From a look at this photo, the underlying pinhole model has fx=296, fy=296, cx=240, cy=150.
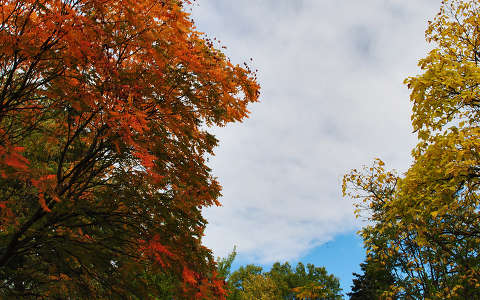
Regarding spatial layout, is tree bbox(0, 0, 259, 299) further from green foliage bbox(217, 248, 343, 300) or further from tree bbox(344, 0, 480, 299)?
green foliage bbox(217, 248, 343, 300)

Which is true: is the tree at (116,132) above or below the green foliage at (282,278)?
below

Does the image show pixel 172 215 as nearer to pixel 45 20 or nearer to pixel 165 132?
pixel 165 132

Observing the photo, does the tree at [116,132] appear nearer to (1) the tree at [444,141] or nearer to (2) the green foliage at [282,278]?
(1) the tree at [444,141]

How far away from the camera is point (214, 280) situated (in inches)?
266

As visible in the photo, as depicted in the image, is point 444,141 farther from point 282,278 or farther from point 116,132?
point 282,278

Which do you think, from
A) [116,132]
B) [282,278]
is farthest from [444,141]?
[282,278]

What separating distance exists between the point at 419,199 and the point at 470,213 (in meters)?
3.93

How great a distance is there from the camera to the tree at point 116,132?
15.3ft

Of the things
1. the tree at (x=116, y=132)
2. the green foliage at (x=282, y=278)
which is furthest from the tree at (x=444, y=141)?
the green foliage at (x=282, y=278)

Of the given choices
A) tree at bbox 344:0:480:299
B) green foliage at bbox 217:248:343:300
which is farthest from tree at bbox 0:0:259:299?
green foliage at bbox 217:248:343:300

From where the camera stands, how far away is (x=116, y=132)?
5.42 m

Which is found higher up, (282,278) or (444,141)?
(282,278)

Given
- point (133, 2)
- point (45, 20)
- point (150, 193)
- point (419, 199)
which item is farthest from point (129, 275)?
point (419, 199)

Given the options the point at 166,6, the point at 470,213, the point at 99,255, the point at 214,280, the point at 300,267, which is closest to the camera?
the point at 166,6
